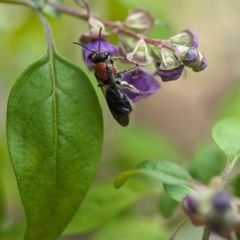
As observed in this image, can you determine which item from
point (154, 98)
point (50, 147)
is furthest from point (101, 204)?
point (154, 98)

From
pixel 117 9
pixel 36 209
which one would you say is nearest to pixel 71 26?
pixel 117 9

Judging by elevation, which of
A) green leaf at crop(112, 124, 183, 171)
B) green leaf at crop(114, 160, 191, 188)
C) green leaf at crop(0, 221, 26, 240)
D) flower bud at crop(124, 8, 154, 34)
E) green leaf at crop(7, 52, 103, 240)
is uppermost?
flower bud at crop(124, 8, 154, 34)

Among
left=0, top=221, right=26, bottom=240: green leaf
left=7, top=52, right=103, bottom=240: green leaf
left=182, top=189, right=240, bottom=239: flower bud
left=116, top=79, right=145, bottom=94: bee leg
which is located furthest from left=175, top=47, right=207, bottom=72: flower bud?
left=0, top=221, right=26, bottom=240: green leaf

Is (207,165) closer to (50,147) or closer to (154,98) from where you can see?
(50,147)

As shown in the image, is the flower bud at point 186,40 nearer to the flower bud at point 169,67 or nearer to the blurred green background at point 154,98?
the flower bud at point 169,67

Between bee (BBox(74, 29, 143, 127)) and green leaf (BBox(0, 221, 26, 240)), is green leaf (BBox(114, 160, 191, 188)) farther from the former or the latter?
green leaf (BBox(0, 221, 26, 240))

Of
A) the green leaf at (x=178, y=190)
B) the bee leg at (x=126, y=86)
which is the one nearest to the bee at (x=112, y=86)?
the bee leg at (x=126, y=86)

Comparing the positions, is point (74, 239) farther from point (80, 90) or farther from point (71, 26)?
point (80, 90)
